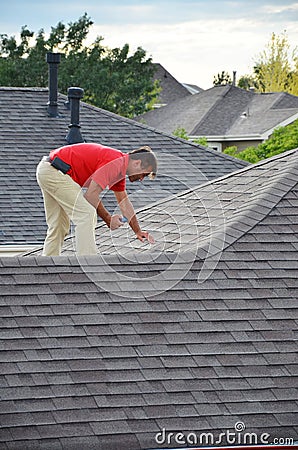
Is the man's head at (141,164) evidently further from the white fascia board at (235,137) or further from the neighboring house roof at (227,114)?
the white fascia board at (235,137)

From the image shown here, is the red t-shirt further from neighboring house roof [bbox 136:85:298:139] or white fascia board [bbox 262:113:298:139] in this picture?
neighboring house roof [bbox 136:85:298:139]

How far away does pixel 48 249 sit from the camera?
314 inches

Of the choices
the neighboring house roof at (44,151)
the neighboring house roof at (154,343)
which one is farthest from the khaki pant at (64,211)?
the neighboring house roof at (44,151)

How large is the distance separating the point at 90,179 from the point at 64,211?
0.65 metres

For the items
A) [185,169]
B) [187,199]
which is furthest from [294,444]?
[185,169]

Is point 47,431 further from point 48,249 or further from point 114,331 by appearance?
point 48,249

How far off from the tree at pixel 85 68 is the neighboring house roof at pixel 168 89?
8.34 metres

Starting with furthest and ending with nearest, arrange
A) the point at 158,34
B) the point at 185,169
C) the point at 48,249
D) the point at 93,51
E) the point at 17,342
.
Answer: the point at 158,34 → the point at 93,51 → the point at 185,169 → the point at 48,249 → the point at 17,342

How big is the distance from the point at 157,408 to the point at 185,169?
9257mm

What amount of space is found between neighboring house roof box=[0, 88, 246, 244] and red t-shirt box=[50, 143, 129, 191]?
486 centimetres

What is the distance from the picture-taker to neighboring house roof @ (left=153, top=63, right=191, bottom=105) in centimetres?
5416

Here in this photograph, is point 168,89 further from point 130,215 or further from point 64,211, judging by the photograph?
point 130,215

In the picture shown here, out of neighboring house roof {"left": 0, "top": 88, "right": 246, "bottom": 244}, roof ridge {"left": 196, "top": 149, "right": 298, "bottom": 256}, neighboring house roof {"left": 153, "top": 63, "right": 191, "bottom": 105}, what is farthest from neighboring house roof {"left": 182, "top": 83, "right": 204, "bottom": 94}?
roof ridge {"left": 196, "top": 149, "right": 298, "bottom": 256}

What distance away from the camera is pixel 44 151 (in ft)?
48.7
